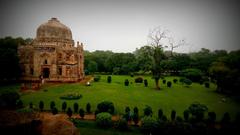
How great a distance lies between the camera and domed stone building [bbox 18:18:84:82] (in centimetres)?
3928

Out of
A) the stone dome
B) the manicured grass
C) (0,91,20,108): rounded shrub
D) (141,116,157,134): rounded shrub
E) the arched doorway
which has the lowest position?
the manicured grass

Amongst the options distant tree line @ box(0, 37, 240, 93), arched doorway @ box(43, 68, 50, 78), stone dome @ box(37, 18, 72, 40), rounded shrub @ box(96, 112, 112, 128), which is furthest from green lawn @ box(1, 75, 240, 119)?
stone dome @ box(37, 18, 72, 40)

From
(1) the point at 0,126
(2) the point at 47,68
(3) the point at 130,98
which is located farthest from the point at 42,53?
(1) the point at 0,126

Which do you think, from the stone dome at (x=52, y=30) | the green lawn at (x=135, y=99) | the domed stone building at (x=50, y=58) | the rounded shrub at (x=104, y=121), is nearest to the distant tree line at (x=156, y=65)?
the domed stone building at (x=50, y=58)

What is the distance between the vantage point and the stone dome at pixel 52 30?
41.8 meters

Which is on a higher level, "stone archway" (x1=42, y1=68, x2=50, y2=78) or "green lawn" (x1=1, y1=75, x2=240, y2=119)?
"stone archway" (x1=42, y1=68, x2=50, y2=78)

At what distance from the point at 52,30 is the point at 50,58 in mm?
6897

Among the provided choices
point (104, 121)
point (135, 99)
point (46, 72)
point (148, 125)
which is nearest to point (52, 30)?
point (46, 72)

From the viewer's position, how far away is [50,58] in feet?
129

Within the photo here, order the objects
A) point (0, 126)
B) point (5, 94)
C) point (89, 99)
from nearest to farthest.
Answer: point (0, 126), point (5, 94), point (89, 99)

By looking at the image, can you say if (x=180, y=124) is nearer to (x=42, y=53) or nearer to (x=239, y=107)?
(x=239, y=107)

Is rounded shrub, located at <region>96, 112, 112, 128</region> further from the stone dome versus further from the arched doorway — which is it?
the stone dome

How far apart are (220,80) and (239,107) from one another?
899cm

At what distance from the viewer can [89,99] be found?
27.7 meters
